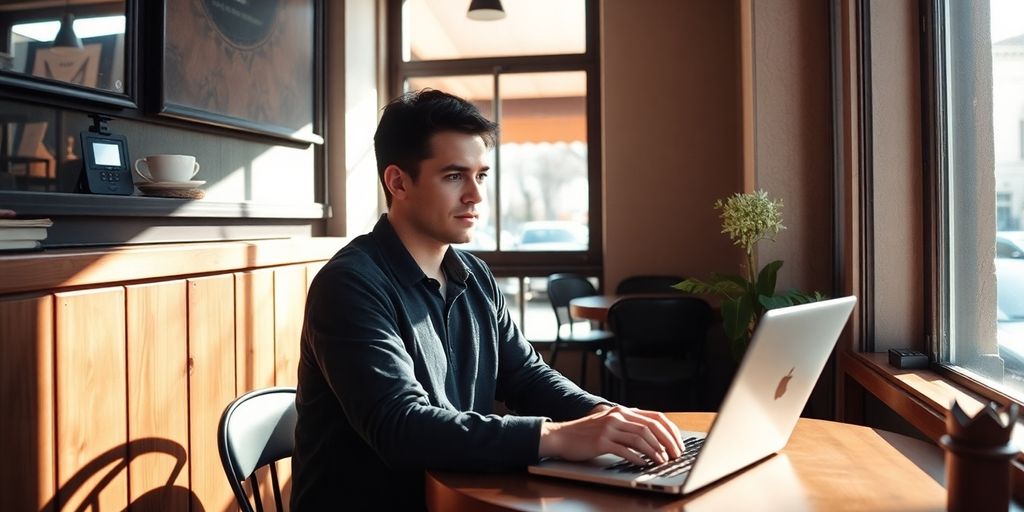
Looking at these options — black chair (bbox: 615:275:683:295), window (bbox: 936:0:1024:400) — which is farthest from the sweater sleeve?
black chair (bbox: 615:275:683:295)

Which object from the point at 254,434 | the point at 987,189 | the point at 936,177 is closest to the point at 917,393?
the point at 987,189

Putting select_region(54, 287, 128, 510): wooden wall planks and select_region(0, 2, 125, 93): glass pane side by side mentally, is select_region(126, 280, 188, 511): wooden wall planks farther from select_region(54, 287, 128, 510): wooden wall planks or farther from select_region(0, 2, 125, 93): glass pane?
select_region(0, 2, 125, 93): glass pane

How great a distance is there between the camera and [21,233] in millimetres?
1912

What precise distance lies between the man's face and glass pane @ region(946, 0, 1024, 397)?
1.20 metres

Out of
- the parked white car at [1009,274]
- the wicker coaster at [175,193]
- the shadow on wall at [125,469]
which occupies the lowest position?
the shadow on wall at [125,469]

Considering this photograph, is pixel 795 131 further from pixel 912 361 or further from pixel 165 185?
pixel 165 185

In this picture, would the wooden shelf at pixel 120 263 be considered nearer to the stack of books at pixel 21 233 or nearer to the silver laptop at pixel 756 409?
the stack of books at pixel 21 233

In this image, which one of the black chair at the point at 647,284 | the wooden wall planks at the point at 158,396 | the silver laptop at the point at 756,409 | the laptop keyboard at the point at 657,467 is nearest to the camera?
the silver laptop at the point at 756,409

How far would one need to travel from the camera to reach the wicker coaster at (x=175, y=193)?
271cm

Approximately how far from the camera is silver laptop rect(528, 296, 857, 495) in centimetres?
106

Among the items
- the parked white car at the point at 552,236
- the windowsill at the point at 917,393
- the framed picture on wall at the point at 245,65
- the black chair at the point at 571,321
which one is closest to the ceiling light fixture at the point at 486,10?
the framed picture on wall at the point at 245,65

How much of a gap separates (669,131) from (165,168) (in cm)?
318

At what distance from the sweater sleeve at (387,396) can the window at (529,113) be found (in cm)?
382

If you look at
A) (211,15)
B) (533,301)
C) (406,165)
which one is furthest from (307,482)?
(533,301)
